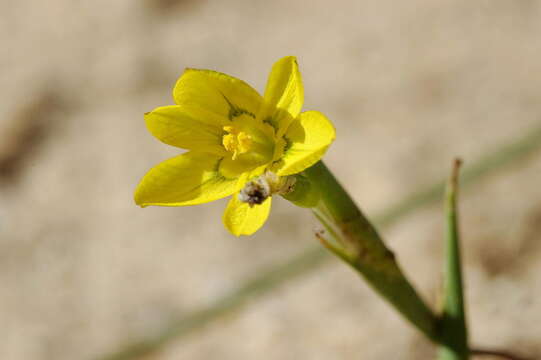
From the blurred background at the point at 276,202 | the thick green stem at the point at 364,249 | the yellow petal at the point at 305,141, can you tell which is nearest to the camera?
the yellow petal at the point at 305,141

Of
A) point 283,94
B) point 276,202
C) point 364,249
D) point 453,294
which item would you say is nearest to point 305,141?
point 283,94

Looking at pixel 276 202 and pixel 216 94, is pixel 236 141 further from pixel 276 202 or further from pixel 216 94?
pixel 276 202

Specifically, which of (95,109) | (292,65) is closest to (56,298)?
(95,109)

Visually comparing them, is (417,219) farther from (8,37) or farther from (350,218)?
(8,37)

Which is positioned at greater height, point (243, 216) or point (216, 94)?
point (216, 94)

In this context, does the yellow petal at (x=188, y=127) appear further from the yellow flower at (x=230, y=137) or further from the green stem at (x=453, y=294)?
the green stem at (x=453, y=294)

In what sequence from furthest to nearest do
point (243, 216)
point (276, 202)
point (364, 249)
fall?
point (276, 202) < point (364, 249) < point (243, 216)

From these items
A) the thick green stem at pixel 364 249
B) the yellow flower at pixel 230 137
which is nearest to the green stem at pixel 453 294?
the thick green stem at pixel 364 249
